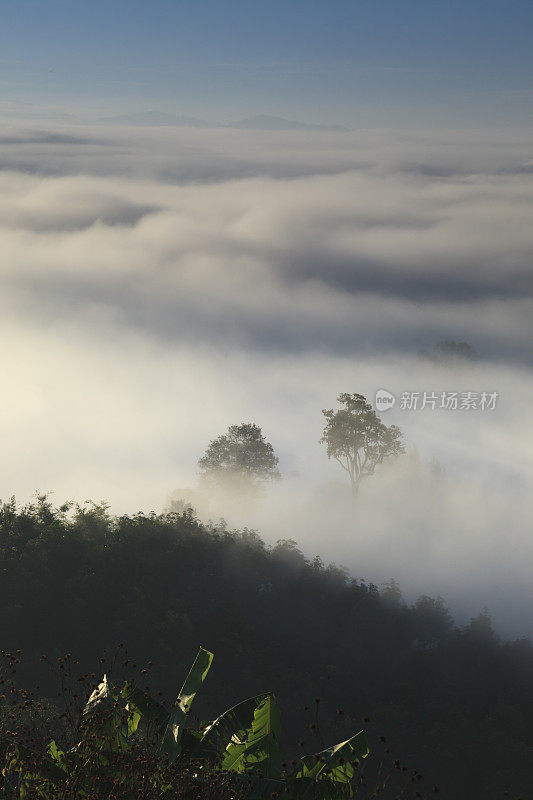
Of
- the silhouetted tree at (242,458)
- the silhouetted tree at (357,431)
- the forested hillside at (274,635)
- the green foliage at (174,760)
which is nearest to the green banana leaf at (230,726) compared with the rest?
the green foliage at (174,760)

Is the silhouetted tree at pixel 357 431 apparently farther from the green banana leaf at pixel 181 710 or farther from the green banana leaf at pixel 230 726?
the green banana leaf at pixel 181 710

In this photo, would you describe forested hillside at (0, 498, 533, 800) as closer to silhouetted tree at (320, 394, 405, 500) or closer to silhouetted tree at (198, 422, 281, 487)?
silhouetted tree at (198, 422, 281, 487)

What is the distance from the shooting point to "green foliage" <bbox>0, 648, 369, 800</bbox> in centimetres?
1173

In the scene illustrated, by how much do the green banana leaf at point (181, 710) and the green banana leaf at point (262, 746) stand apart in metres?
0.86

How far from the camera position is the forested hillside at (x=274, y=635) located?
2517cm

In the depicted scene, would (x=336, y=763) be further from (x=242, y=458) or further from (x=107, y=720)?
(x=242, y=458)

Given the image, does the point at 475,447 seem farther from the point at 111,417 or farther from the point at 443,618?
the point at 443,618

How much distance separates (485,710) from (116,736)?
1719 centimetres

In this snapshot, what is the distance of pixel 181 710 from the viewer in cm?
1376

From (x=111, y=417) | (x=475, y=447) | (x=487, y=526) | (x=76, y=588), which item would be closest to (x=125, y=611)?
(x=76, y=588)

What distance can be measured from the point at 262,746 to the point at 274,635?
1720cm

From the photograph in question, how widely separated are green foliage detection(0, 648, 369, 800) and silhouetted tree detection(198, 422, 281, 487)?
64.1 meters

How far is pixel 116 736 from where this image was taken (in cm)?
1330

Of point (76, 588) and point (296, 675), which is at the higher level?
point (76, 588)
